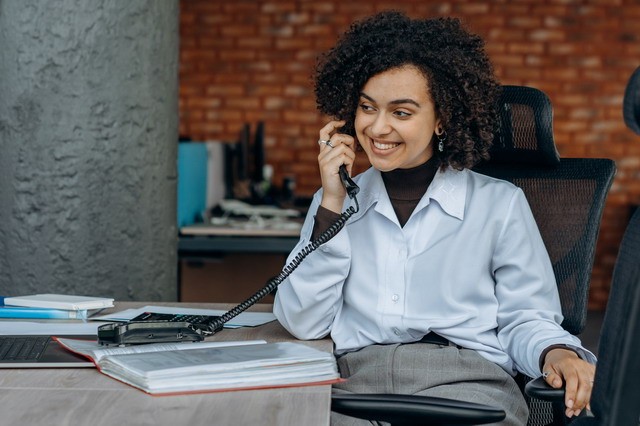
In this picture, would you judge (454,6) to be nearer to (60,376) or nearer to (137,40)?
(137,40)

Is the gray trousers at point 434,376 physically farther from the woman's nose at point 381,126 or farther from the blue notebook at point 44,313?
the blue notebook at point 44,313

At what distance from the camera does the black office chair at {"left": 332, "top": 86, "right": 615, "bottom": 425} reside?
2049 millimetres

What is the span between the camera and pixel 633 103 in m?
1.18

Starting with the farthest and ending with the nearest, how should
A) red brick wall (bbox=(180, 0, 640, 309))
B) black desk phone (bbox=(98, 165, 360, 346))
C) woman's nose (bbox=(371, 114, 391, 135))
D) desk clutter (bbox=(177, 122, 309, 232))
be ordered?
red brick wall (bbox=(180, 0, 640, 309)) → desk clutter (bbox=(177, 122, 309, 232)) → woman's nose (bbox=(371, 114, 391, 135)) → black desk phone (bbox=(98, 165, 360, 346))

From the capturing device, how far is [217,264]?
439 centimetres

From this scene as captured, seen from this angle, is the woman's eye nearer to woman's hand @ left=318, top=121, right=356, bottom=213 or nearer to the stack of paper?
woman's hand @ left=318, top=121, right=356, bottom=213

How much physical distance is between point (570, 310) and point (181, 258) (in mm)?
2347

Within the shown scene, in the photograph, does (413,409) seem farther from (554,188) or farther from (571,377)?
(554,188)

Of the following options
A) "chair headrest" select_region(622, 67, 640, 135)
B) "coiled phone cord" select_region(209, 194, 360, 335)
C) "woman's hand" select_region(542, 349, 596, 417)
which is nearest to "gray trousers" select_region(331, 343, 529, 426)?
"woman's hand" select_region(542, 349, 596, 417)

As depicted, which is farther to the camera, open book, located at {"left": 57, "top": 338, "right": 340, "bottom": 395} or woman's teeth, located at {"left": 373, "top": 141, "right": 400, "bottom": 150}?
woman's teeth, located at {"left": 373, "top": 141, "right": 400, "bottom": 150}

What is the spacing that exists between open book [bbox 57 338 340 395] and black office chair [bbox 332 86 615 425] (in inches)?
28.0

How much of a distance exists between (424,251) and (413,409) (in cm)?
56

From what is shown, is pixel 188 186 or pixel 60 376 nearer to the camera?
pixel 60 376

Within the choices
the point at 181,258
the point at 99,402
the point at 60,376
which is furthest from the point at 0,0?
the point at 181,258
